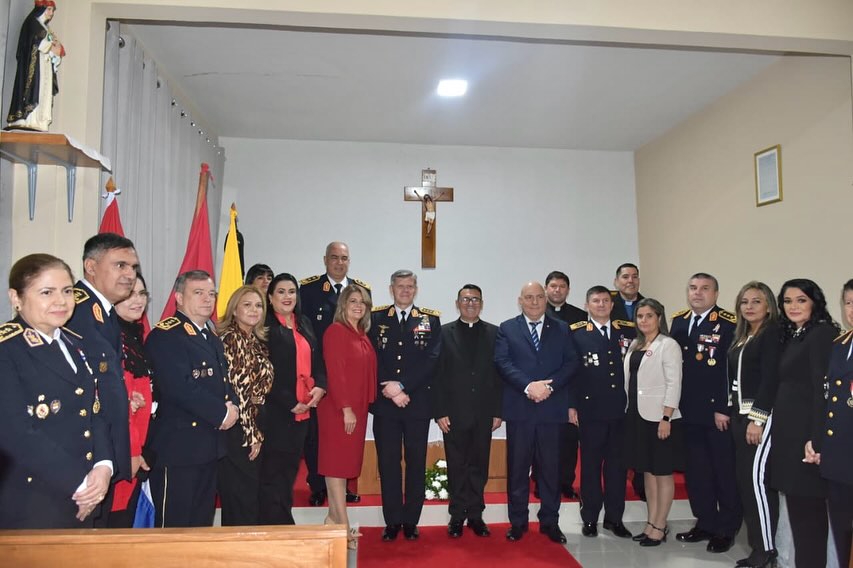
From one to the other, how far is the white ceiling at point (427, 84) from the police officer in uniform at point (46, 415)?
2644 millimetres

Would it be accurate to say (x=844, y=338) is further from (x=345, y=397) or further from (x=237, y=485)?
(x=237, y=485)

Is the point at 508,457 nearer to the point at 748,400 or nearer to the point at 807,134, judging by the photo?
the point at 748,400

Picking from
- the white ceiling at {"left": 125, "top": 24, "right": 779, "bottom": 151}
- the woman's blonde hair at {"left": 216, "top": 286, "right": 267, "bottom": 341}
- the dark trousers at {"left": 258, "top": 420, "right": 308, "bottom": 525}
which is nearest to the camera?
the woman's blonde hair at {"left": 216, "top": 286, "right": 267, "bottom": 341}

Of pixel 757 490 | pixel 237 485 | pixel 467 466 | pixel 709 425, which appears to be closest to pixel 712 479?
pixel 709 425

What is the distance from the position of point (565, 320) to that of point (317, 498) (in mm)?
2209

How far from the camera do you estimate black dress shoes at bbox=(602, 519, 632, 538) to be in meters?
3.63

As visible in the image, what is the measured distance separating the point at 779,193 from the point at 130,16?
14.3 feet

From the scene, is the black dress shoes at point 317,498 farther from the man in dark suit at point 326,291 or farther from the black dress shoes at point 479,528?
the black dress shoes at point 479,528

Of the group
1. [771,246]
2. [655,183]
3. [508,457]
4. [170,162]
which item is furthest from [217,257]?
[771,246]

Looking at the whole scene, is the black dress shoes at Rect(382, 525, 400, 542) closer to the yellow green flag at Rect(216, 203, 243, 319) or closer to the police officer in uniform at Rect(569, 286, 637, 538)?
the police officer in uniform at Rect(569, 286, 637, 538)

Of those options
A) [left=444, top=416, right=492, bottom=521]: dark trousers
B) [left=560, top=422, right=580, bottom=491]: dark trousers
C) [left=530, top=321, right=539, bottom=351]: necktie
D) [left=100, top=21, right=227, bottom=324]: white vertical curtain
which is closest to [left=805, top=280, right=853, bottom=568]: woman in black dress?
[left=530, top=321, right=539, bottom=351]: necktie

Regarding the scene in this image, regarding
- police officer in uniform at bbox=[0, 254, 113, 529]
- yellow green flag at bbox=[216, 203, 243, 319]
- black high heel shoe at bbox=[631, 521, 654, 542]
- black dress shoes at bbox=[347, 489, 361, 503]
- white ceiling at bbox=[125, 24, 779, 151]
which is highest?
white ceiling at bbox=[125, 24, 779, 151]

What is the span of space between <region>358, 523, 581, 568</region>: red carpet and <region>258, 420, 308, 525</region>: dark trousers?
549 millimetres

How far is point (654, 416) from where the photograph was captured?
3.41 metres
